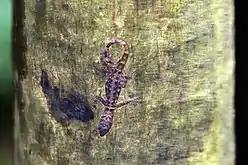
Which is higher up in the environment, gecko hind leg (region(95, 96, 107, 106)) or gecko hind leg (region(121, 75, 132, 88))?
gecko hind leg (region(121, 75, 132, 88))

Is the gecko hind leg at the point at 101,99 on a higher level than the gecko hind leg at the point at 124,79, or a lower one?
lower
